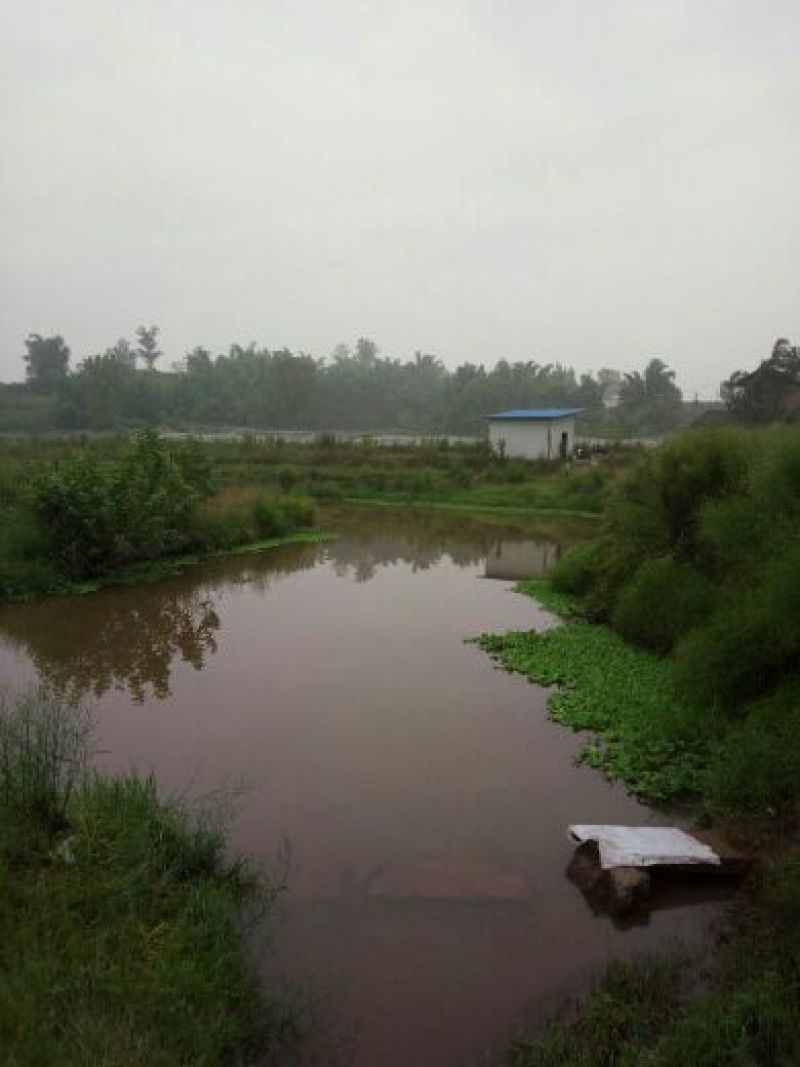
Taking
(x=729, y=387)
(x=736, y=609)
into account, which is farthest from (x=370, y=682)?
(x=729, y=387)

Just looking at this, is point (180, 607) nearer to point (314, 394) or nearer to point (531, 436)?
point (531, 436)

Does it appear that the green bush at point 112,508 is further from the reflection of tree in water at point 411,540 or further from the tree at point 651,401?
the tree at point 651,401

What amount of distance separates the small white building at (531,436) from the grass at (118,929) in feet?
89.1

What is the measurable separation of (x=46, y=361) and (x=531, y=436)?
56.5 meters

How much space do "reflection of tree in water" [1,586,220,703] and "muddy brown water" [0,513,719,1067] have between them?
4cm

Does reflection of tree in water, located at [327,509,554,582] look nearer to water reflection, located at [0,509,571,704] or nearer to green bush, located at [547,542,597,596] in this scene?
water reflection, located at [0,509,571,704]

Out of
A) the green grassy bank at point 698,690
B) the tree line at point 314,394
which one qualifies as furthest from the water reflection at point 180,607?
the tree line at point 314,394

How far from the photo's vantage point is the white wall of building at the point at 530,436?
102 ft

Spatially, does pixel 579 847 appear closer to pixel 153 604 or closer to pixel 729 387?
pixel 153 604

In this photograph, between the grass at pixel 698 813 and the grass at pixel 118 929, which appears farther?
the grass at pixel 698 813

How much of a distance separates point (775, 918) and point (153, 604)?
9.97 metres

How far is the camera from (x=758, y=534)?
25.5 ft

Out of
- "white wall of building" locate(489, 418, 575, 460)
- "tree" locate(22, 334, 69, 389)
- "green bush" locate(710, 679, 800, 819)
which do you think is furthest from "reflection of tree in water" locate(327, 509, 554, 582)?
"tree" locate(22, 334, 69, 389)

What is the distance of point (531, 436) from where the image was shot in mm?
31453
